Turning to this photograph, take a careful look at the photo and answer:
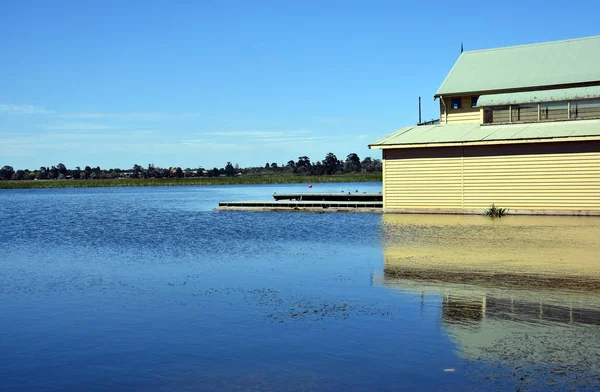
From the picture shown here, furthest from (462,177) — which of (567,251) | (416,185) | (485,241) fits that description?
(567,251)

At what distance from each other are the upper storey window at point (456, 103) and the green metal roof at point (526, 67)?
1.94 ft

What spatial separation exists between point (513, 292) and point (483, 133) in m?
22.9

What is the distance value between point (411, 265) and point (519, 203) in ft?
58.8

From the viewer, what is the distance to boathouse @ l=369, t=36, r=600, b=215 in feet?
109

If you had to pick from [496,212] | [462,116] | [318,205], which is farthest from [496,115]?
[318,205]

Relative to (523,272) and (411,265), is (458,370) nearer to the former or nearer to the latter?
(523,272)

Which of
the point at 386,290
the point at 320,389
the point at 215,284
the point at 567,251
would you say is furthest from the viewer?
the point at 567,251

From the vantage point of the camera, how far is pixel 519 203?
Answer: 34.6 m

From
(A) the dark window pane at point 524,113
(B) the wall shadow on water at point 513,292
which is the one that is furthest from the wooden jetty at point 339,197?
(B) the wall shadow on water at point 513,292

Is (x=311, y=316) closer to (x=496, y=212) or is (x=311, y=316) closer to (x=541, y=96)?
(x=496, y=212)

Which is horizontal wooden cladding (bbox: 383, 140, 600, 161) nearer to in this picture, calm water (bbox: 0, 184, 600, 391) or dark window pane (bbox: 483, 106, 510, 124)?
dark window pane (bbox: 483, 106, 510, 124)

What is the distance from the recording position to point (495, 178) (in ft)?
115

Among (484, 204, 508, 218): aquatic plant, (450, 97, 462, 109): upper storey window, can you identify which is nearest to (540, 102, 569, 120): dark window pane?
(484, 204, 508, 218): aquatic plant

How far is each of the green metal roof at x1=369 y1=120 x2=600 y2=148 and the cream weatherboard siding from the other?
21.7 inches
